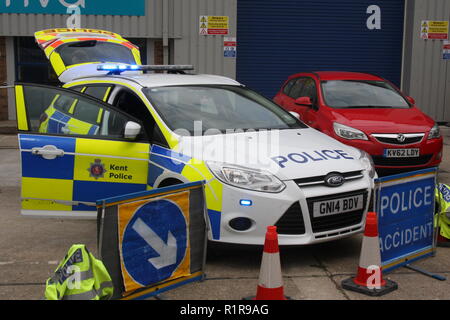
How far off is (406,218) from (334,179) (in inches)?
27.7

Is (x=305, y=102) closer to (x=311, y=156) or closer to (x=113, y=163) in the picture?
(x=311, y=156)

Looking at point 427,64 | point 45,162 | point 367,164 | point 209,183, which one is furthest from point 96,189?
point 427,64

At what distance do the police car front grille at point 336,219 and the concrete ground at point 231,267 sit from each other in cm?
30

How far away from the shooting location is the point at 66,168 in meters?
5.08

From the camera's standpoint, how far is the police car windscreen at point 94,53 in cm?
837

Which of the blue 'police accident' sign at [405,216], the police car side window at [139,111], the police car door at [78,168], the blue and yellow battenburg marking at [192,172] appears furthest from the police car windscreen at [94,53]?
the blue 'police accident' sign at [405,216]

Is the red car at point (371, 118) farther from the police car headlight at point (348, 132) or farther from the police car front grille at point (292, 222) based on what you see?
the police car front grille at point (292, 222)

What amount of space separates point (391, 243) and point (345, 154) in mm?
873

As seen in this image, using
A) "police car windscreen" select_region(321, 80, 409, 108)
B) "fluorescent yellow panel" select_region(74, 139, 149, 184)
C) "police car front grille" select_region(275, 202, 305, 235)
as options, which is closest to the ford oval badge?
"police car front grille" select_region(275, 202, 305, 235)

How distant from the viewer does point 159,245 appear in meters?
4.11

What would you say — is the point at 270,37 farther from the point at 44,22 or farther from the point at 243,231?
the point at 243,231

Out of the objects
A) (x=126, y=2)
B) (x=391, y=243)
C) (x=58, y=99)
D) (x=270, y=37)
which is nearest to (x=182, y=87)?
(x=58, y=99)

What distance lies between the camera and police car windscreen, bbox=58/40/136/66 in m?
Result: 8.37

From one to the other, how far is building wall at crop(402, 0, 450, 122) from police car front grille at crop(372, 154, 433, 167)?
8.30 metres
